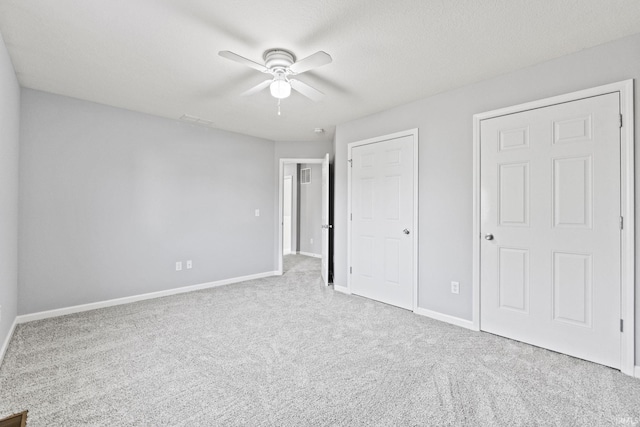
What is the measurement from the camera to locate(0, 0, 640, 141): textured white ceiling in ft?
6.01

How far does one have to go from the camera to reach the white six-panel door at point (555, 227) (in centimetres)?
220

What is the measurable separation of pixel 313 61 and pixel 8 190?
2.72 m

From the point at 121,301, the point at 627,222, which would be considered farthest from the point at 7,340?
the point at 627,222

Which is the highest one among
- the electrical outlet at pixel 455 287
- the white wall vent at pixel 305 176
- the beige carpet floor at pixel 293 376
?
the white wall vent at pixel 305 176

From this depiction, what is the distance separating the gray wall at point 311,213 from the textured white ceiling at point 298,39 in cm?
405

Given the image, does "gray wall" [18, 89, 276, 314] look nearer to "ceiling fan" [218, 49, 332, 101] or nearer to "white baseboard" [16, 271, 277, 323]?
"white baseboard" [16, 271, 277, 323]

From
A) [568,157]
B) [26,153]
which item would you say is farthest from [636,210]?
[26,153]

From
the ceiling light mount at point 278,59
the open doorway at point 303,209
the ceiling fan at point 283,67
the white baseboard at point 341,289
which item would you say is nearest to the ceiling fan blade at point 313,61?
the ceiling fan at point 283,67

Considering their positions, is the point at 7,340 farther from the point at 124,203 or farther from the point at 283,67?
the point at 283,67

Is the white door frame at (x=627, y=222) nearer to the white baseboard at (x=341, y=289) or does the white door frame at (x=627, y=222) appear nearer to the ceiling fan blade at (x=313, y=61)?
the ceiling fan blade at (x=313, y=61)

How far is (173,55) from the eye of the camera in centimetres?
239

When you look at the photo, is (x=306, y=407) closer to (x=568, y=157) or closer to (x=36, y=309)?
(x=568, y=157)

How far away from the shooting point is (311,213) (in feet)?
24.1

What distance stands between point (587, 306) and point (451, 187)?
1.42m
